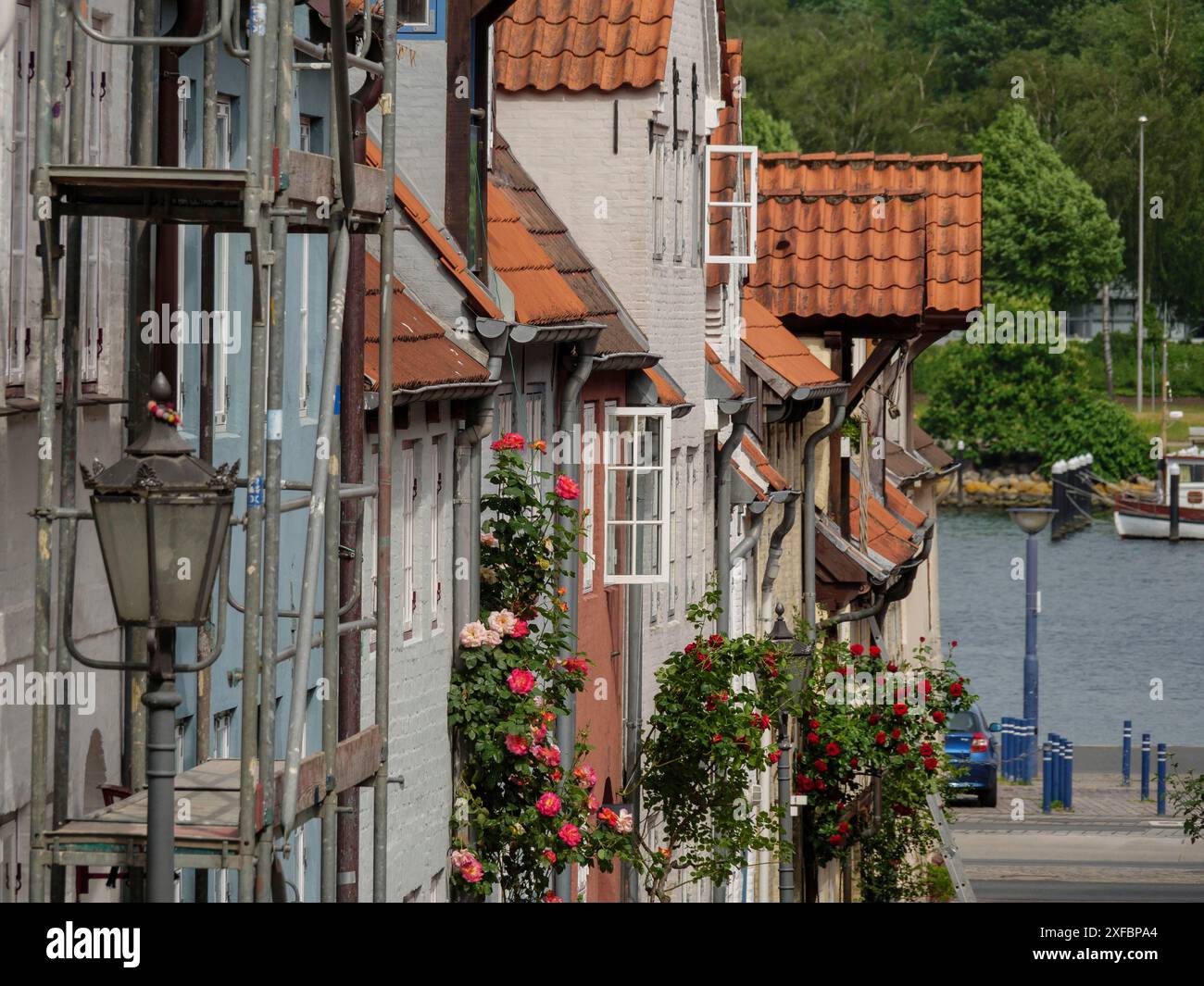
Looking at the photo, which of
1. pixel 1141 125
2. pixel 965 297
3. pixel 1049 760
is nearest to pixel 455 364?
pixel 965 297

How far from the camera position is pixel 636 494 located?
2066cm

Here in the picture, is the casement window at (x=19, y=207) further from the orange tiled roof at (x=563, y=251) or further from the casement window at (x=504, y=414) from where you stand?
the orange tiled roof at (x=563, y=251)

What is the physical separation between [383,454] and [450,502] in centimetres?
477

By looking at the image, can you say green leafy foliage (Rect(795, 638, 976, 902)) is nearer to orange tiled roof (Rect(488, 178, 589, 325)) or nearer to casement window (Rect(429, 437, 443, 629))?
orange tiled roof (Rect(488, 178, 589, 325))

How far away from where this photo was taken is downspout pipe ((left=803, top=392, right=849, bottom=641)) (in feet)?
93.0

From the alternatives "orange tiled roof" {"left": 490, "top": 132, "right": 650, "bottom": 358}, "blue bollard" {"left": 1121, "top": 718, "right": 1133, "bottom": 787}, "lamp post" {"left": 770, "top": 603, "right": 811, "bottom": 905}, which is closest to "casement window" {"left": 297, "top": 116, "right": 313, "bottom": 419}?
"orange tiled roof" {"left": 490, "top": 132, "right": 650, "bottom": 358}

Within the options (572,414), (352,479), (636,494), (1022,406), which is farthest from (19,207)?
(1022,406)

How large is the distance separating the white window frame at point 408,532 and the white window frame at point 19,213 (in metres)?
5.00

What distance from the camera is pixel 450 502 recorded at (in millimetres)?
14711

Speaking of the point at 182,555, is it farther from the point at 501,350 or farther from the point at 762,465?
the point at 762,465

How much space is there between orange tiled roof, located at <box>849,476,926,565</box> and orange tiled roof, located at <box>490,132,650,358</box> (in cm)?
1347

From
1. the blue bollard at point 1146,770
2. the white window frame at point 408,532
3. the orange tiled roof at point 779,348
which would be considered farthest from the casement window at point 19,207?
the blue bollard at point 1146,770

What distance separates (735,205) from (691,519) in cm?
289

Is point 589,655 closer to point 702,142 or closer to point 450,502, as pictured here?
point 450,502
